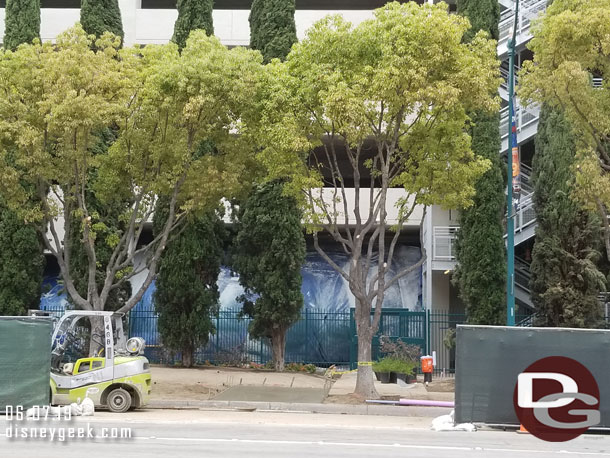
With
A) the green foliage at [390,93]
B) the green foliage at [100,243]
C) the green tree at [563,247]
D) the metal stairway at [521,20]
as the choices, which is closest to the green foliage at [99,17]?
the green foliage at [100,243]

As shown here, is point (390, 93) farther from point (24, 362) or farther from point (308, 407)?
point (24, 362)

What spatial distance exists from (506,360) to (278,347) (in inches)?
508

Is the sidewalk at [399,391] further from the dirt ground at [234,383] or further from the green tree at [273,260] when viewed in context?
the green tree at [273,260]

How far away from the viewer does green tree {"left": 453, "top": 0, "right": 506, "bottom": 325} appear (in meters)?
23.8

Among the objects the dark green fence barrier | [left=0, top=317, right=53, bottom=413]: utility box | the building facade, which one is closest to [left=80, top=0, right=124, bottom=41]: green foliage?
the building facade

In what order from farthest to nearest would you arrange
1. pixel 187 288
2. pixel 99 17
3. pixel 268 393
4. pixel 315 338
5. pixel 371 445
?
pixel 315 338
pixel 99 17
pixel 187 288
pixel 268 393
pixel 371 445

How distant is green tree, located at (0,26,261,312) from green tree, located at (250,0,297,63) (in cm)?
583

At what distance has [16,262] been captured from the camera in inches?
949

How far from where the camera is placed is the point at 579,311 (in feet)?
75.2

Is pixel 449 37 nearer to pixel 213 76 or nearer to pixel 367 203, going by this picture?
pixel 213 76

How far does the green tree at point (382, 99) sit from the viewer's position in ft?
55.4

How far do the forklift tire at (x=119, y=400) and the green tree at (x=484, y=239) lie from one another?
1245cm
